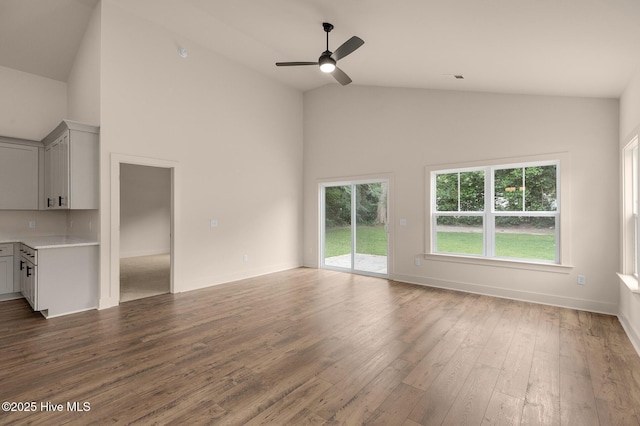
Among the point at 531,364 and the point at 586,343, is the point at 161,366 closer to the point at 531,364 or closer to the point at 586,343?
the point at 531,364

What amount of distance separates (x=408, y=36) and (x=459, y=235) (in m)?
3.29

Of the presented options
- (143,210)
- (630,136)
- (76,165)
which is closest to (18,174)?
(76,165)

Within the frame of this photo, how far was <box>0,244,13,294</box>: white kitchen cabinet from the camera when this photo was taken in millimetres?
4473

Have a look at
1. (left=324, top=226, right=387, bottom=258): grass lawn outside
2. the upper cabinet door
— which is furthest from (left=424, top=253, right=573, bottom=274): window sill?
the upper cabinet door

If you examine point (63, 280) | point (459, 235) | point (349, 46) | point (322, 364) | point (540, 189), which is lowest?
point (322, 364)

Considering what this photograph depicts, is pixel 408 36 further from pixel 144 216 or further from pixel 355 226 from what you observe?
pixel 144 216

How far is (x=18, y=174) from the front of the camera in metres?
4.82

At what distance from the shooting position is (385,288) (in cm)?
526

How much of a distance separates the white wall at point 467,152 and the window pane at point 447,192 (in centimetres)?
28

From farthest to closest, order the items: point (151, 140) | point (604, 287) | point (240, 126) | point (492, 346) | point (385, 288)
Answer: point (240, 126) < point (385, 288) < point (151, 140) < point (604, 287) < point (492, 346)

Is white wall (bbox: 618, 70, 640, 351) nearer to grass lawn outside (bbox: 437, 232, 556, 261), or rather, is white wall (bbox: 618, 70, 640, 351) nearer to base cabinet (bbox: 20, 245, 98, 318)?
grass lawn outside (bbox: 437, 232, 556, 261)

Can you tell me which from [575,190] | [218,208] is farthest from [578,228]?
[218,208]

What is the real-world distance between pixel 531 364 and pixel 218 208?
4929 millimetres

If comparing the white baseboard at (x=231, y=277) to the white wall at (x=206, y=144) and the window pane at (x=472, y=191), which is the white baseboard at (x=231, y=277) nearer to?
the white wall at (x=206, y=144)
